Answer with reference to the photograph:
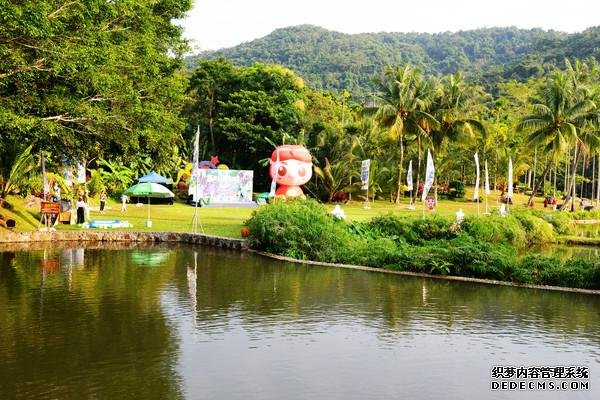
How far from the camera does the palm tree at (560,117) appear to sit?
43.2 metres

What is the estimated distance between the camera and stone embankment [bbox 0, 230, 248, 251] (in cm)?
2380

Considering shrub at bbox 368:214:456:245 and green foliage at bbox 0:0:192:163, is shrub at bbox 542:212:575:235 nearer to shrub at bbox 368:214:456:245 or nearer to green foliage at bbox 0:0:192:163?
shrub at bbox 368:214:456:245

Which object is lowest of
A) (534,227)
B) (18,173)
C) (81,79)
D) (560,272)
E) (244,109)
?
(560,272)

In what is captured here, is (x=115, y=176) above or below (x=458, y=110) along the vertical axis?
below

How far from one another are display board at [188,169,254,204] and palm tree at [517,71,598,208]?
19613 mm

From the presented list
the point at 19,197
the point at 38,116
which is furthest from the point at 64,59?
the point at 19,197

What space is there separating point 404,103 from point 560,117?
1055 cm

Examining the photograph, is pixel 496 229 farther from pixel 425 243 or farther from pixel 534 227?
pixel 534 227

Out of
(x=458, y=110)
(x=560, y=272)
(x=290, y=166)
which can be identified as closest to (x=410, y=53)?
(x=458, y=110)

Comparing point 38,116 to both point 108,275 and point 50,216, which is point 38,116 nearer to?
point 50,216

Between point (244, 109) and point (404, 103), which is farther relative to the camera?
point (244, 109)

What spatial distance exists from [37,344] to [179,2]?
77.3ft

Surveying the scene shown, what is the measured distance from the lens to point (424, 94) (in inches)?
1804

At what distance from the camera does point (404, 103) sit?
45188 mm
